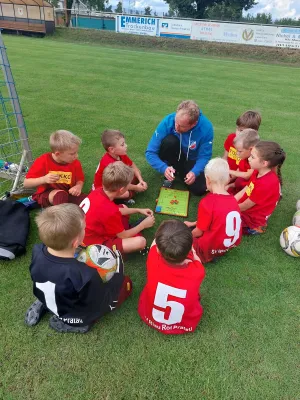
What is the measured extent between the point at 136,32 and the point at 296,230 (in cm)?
2570

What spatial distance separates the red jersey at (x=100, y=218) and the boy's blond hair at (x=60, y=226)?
1.84 ft

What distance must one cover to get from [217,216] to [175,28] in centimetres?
2461

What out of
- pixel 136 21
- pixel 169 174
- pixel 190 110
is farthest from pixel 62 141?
pixel 136 21

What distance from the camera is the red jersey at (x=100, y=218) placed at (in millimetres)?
2504

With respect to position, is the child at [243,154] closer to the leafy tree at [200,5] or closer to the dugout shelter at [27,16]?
the dugout shelter at [27,16]

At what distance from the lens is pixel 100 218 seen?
2.51 meters

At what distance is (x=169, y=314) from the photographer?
2.09 metres

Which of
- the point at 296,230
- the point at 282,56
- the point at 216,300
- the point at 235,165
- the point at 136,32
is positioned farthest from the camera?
the point at 136,32

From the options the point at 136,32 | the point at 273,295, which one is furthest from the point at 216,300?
the point at 136,32

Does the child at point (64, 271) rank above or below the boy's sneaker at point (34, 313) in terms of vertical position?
above

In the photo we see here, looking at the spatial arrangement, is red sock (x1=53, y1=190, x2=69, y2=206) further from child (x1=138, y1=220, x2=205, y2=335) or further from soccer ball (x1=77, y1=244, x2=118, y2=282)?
child (x1=138, y1=220, x2=205, y2=335)

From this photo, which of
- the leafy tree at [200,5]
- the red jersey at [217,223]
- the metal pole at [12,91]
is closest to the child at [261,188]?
the red jersey at [217,223]

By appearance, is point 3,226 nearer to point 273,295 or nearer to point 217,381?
point 217,381

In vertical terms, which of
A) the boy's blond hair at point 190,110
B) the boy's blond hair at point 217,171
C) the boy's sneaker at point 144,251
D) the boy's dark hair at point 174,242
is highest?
the boy's blond hair at point 190,110
